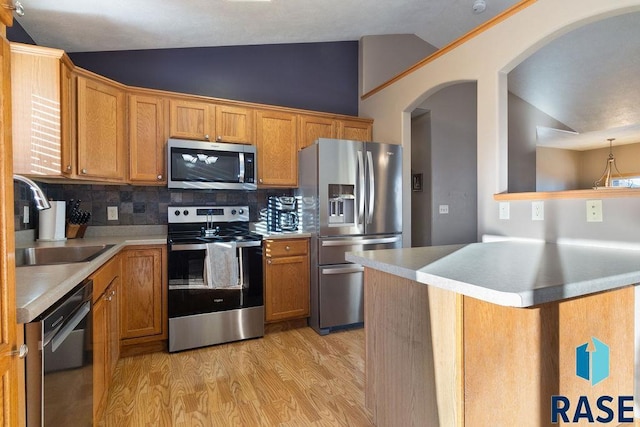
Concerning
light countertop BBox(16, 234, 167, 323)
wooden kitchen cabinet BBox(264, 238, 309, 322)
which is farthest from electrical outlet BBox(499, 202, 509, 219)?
light countertop BBox(16, 234, 167, 323)

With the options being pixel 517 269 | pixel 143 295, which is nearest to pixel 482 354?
pixel 517 269

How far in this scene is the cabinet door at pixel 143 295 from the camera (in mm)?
2445

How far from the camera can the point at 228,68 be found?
11.1 feet

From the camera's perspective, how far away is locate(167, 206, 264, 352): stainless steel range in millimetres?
2529

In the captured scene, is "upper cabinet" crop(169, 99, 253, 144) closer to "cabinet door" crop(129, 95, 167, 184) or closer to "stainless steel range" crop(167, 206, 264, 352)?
"cabinet door" crop(129, 95, 167, 184)

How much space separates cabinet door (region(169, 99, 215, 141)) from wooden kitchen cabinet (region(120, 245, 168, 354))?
41.1 inches

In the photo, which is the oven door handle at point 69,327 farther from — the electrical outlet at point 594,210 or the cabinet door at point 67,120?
the electrical outlet at point 594,210

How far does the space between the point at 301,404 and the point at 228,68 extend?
3.18 meters

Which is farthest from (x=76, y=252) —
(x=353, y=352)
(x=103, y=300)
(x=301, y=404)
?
(x=353, y=352)

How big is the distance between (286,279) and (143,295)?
1.17 metres

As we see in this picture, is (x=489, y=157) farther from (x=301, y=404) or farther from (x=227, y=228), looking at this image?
(x=227, y=228)

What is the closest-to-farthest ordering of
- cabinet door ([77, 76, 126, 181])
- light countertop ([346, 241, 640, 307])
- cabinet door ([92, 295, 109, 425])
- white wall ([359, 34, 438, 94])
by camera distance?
light countertop ([346, 241, 640, 307]) < cabinet door ([92, 295, 109, 425]) < cabinet door ([77, 76, 126, 181]) < white wall ([359, 34, 438, 94])

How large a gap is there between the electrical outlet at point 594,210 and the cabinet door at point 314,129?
7.83ft

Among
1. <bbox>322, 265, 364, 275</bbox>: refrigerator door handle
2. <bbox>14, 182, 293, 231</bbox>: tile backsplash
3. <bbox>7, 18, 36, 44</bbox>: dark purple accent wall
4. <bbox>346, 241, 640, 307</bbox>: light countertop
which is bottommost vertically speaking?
<bbox>322, 265, 364, 275</bbox>: refrigerator door handle
